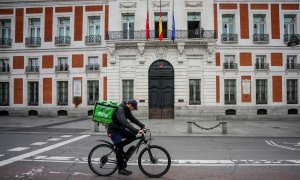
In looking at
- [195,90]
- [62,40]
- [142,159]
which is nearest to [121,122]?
[142,159]

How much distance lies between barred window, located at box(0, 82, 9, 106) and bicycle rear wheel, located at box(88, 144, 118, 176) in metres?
22.8

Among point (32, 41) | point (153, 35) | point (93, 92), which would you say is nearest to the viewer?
point (153, 35)

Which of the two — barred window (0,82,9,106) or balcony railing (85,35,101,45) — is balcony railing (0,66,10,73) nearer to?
barred window (0,82,9,106)

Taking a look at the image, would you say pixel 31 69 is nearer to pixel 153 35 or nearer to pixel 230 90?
pixel 153 35

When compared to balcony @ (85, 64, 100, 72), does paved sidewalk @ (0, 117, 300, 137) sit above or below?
below

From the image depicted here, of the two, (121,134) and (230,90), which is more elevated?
(230,90)

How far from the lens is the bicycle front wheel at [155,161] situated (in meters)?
5.68

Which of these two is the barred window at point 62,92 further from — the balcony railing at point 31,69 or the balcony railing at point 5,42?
the balcony railing at point 5,42

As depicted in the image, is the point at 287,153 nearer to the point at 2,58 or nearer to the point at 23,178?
the point at 23,178

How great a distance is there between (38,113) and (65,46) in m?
7.31

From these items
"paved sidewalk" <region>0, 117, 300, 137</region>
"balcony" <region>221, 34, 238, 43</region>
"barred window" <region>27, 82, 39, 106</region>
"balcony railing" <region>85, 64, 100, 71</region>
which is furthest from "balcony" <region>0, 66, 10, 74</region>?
"balcony" <region>221, 34, 238, 43</region>

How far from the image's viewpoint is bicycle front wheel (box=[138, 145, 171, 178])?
5.68m

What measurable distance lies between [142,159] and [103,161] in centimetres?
97

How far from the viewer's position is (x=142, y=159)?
18.9 ft
